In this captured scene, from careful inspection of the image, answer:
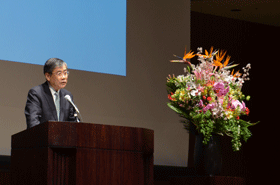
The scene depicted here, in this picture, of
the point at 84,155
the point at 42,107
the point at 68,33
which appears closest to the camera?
the point at 84,155

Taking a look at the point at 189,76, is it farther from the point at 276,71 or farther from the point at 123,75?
the point at 276,71

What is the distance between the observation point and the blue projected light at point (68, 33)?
127 inches

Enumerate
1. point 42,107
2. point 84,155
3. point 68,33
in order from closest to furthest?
point 84,155 < point 42,107 < point 68,33

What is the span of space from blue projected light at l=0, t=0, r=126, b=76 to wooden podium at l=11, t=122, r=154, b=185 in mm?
1562

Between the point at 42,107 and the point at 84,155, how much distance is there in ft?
2.36

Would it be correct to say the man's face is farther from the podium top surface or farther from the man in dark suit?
the podium top surface

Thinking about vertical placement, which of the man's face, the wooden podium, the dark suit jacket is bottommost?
the wooden podium

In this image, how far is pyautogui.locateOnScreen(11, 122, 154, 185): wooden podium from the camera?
1680 mm

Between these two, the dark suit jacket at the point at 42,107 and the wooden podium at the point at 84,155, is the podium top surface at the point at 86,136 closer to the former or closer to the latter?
the wooden podium at the point at 84,155

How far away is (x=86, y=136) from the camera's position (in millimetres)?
1717

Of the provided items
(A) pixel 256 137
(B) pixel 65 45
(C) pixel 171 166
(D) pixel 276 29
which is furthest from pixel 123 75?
(D) pixel 276 29

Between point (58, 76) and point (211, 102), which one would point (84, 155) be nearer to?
→ point (58, 76)

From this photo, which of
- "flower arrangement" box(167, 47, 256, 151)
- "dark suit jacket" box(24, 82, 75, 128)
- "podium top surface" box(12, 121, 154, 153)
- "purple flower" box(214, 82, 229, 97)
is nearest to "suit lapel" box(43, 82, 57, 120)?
"dark suit jacket" box(24, 82, 75, 128)

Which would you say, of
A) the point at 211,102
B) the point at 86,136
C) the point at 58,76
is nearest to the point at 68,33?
the point at 58,76
